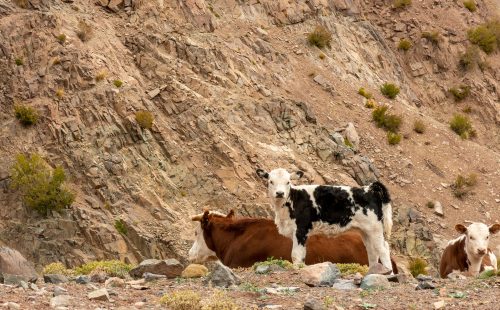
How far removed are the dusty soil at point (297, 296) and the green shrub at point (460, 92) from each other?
3952cm

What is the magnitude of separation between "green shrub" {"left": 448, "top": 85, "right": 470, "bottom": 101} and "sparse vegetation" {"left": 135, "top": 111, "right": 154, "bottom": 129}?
22049 millimetres

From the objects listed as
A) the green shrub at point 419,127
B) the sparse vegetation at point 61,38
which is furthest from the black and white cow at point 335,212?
the green shrub at point 419,127

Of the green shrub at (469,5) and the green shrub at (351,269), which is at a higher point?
the green shrub at (469,5)

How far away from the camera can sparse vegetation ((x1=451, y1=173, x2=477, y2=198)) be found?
1716 inches

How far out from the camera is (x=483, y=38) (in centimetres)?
5491

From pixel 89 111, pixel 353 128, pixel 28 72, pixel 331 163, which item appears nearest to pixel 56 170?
pixel 89 111

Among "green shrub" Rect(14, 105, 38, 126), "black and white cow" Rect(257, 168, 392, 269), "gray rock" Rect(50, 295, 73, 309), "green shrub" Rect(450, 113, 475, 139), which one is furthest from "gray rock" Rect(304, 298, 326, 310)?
"green shrub" Rect(450, 113, 475, 139)

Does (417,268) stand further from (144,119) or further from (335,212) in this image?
(335,212)

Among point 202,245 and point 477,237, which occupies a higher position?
point 477,237

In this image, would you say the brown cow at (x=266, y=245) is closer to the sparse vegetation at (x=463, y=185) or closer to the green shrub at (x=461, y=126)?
the sparse vegetation at (x=463, y=185)

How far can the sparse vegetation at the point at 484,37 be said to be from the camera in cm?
5481

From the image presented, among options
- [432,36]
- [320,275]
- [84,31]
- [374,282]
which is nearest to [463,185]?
[432,36]

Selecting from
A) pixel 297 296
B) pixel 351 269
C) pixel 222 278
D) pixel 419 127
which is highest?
pixel 297 296

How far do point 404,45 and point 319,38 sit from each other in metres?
7.84
